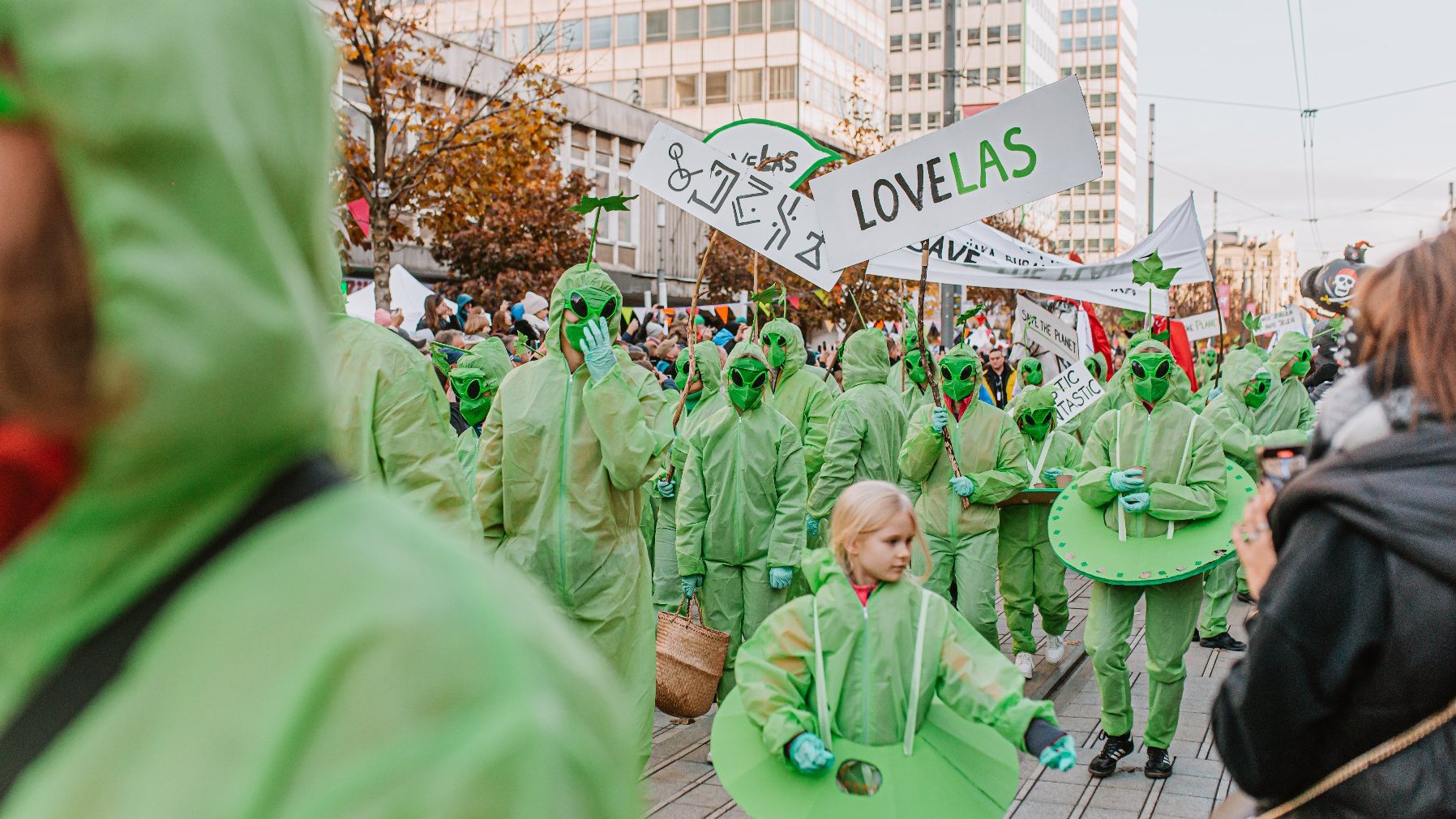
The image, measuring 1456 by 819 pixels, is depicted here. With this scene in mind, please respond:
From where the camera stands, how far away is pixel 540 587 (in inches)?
214

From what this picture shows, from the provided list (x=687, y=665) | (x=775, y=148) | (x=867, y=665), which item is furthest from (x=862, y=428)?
(x=867, y=665)

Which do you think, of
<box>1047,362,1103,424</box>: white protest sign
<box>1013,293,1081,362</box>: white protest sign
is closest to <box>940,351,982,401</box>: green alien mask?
<box>1047,362,1103,424</box>: white protest sign

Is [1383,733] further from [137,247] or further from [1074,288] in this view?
[1074,288]

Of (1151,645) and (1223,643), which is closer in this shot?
(1151,645)

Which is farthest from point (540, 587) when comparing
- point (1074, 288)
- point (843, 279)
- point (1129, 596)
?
point (843, 279)

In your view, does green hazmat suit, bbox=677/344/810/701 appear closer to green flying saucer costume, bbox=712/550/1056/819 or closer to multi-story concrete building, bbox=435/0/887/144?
green flying saucer costume, bbox=712/550/1056/819

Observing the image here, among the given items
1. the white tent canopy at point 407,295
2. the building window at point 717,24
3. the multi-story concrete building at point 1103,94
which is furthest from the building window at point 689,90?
the multi-story concrete building at point 1103,94

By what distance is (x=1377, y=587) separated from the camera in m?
2.28

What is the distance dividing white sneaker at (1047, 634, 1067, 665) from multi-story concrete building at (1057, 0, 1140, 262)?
125822mm

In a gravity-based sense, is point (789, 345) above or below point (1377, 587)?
above

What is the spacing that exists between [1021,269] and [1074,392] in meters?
1.68

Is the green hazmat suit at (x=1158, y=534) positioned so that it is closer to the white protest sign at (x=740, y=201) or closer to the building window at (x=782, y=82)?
the white protest sign at (x=740, y=201)

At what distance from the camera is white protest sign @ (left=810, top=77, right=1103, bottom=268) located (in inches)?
276

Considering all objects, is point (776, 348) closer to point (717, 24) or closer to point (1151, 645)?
point (1151, 645)
